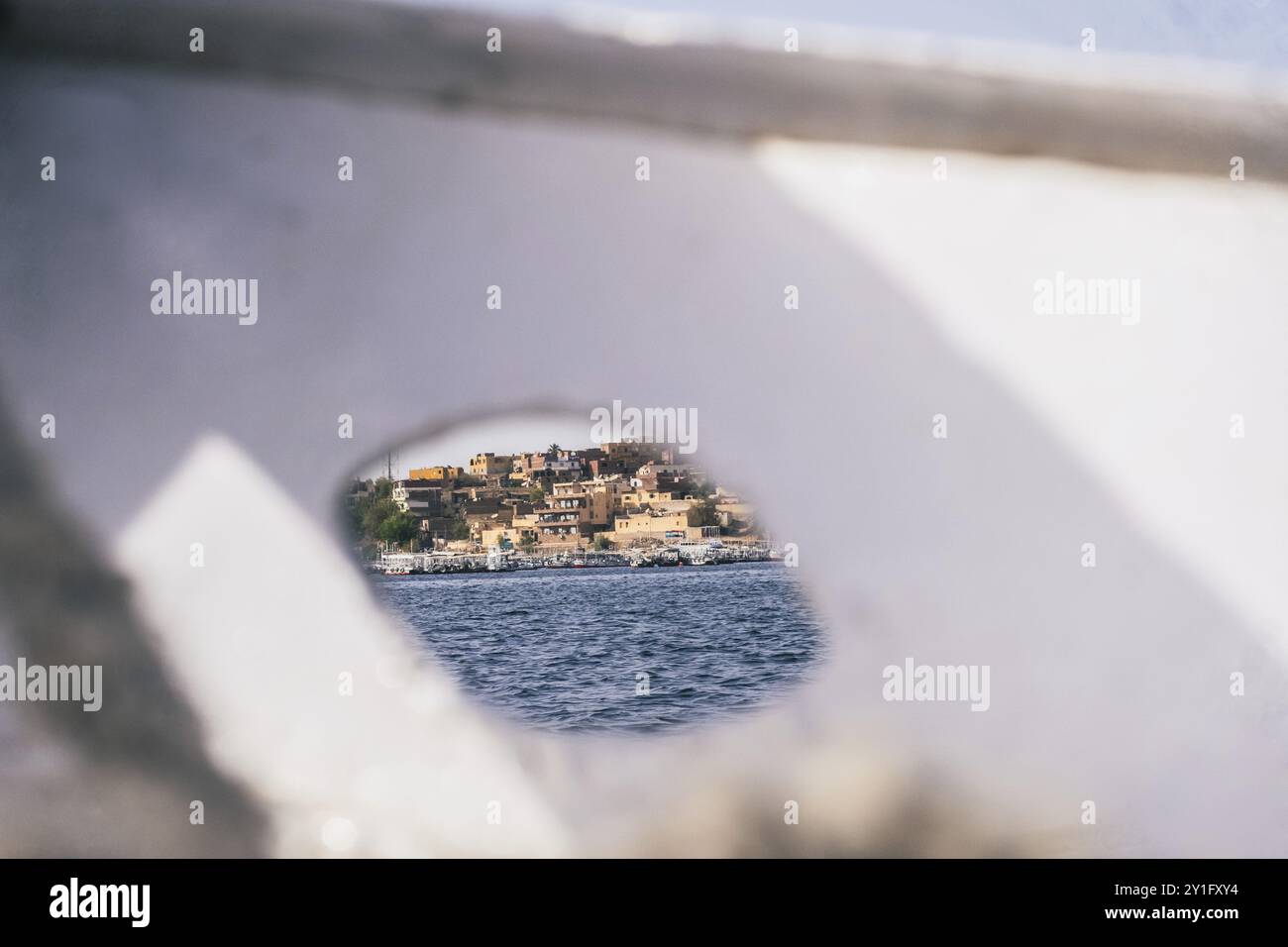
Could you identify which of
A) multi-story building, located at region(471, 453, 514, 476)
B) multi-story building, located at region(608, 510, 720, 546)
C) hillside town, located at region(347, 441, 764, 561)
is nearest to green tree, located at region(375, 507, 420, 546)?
hillside town, located at region(347, 441, 764, 561)

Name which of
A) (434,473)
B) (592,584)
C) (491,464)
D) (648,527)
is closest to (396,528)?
(434,473)

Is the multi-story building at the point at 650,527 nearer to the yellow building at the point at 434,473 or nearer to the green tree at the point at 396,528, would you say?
the yellow building at the point at 434,473

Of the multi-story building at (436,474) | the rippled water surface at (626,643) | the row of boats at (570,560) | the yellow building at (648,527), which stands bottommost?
the rippled water surface at (626,643)

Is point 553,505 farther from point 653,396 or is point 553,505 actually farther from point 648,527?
point 653,396

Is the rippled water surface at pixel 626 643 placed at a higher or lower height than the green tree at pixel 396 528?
lower

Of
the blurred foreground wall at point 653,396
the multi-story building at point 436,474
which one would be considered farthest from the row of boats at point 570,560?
the multi-story building at point 436,474

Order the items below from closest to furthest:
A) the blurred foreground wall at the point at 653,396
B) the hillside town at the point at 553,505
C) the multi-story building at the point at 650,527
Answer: the blurred foreground wall at the point at 653,396, the hillside town at the point at 553,505, the multi-story building at the point at 650,527

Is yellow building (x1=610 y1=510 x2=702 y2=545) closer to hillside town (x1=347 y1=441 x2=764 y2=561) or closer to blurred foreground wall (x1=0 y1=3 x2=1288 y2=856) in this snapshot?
hillside town (x1=347 y1=441 x2=764 y2=561)
